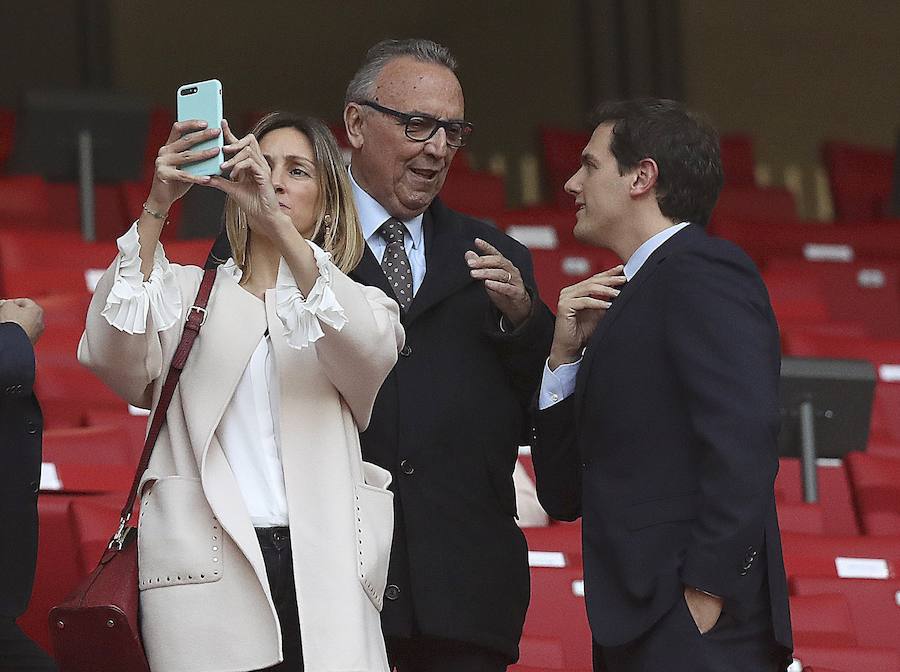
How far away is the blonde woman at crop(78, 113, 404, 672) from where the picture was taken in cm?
216

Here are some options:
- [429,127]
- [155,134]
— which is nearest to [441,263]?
[429,127]

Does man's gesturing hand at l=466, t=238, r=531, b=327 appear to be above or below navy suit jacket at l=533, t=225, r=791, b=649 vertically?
above

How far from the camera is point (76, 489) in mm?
3480

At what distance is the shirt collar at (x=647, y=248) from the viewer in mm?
2471

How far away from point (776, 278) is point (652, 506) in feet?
11.8

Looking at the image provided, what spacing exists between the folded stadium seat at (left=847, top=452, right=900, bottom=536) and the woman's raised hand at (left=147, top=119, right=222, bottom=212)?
8.53 ft

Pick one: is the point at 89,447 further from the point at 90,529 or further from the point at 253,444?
the point at 253,444

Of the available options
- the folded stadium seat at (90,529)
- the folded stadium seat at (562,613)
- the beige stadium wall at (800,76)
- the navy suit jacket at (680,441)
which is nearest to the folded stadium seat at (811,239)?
the folded stadium seat at (562,613)

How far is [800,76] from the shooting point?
32.6 ft

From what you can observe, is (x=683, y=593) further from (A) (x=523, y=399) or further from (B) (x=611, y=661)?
(A) (x=523, y=399)

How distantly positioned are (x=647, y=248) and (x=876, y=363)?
295cm

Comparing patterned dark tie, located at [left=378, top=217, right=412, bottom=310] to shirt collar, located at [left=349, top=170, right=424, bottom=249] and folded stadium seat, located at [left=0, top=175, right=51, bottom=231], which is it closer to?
shirt collar, located at [left=349, top=170, right=424, bottom=249]

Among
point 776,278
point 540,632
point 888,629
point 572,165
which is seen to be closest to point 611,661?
point 540,632

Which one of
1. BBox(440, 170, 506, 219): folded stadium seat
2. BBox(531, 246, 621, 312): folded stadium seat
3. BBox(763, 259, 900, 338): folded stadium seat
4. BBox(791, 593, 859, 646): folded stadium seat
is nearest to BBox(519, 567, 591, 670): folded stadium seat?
BBox(791, 593, 859, 646): folded stadium seat
